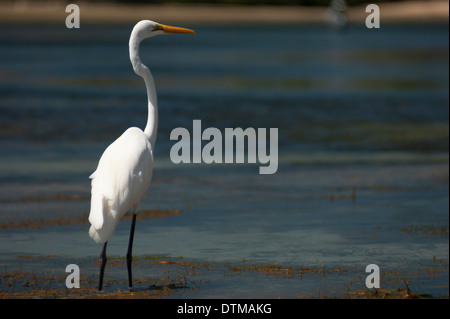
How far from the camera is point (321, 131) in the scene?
20.8 metres

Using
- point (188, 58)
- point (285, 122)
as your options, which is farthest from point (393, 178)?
point (188, 58)

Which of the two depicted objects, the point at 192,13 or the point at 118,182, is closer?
the point at 118,182

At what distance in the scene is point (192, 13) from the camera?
121250 mm

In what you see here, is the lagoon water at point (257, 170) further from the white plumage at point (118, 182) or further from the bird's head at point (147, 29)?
the bird's head at point (147, 29)

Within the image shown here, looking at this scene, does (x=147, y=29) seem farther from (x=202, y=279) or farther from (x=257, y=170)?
(x=257, y=170)

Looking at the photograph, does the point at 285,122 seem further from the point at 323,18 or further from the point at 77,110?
the point at 323,18

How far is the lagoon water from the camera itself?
10375 mm

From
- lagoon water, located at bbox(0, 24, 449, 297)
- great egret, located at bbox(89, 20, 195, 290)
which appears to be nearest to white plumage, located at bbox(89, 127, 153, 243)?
great egret, located at bbox(89, 20, 195, 290)

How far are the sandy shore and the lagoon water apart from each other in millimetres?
78897

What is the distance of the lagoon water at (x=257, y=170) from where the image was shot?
10.4 m

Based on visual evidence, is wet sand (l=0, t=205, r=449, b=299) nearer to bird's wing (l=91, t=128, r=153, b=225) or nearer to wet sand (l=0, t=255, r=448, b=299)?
wet sand (l=0, t=255, r=448, b=299)

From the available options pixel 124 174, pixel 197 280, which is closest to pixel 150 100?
pixel 124 174

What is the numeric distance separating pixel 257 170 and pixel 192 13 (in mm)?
107317
